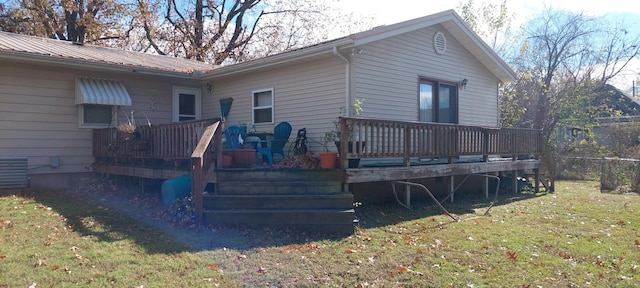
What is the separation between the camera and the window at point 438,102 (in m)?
11.0

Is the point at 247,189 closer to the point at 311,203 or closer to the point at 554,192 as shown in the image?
the point at 311,203

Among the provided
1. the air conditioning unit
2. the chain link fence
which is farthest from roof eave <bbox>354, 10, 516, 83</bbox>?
the air conditioning unit

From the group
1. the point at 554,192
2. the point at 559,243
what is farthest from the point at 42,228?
the point at 554,192

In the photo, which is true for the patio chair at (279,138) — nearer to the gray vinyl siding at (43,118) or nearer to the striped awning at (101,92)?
the striped awning at (101,92)

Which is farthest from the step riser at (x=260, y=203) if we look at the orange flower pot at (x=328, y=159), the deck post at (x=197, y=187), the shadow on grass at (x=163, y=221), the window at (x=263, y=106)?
the window at (x=263, y=106)

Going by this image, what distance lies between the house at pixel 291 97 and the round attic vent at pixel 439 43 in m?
0.02

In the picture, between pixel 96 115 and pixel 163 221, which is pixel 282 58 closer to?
pixel 163 221

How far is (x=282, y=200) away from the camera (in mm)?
6469

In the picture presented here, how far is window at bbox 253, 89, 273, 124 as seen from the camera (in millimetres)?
10922

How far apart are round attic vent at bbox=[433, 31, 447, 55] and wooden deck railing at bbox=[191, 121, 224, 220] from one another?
20.1 ft

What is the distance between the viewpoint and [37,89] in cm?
993

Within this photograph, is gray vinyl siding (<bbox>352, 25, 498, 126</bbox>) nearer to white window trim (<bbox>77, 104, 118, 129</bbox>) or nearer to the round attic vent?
the round attic vent

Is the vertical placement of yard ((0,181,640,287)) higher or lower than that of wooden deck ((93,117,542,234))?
lower

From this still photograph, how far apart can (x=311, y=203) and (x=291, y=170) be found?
2.65 ft
